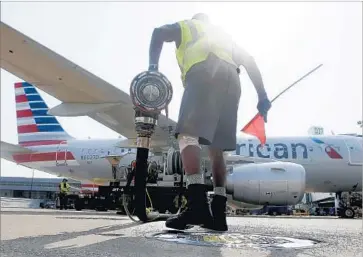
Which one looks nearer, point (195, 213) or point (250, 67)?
point (195, 213)

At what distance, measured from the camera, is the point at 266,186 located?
7.29 metres

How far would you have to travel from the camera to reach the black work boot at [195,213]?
6.90 feet

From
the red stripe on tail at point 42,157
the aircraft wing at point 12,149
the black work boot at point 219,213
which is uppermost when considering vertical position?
the aircraft wing at point 12,149

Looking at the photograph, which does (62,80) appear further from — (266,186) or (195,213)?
(195,213)

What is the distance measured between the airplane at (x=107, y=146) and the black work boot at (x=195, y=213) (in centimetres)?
516

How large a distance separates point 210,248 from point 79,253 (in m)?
0.54

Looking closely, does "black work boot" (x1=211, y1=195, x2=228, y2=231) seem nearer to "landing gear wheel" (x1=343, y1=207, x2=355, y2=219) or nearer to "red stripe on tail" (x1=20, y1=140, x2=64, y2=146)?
"landing gear wheel" (x1=343, y1=207, x2=355, y2=219)

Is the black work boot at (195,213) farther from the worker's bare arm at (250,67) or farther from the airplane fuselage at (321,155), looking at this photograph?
the airplane fuselage at (321,155)

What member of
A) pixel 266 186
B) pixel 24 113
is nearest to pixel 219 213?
pixel 266 186

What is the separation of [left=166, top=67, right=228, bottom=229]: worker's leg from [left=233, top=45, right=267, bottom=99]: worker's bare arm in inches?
16.4

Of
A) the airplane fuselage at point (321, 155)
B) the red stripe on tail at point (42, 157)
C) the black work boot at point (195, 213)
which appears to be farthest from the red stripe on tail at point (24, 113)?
the black work boot at point (195, 213)

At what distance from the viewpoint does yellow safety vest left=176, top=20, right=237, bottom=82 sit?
94.0 inches

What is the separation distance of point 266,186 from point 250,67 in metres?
4.99

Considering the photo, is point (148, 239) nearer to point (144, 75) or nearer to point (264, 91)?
point (144, 75)
